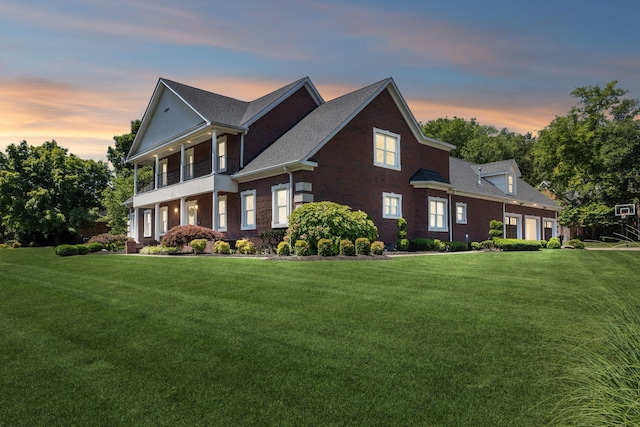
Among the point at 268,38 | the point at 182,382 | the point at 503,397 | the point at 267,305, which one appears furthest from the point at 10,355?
the point at 268,38

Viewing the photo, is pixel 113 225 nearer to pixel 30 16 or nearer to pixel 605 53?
pixel 30 16

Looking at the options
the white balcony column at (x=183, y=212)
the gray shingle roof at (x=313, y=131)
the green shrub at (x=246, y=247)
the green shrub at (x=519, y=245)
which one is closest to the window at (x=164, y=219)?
the white balcony column at (x=183, y=212)

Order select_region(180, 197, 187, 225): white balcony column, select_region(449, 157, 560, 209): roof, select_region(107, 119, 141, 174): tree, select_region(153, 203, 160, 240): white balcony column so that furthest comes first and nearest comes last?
1. select_region(107, 119, 141, 174): tree
2. select_region(449, 157, 560, 209): roof
3. select_region(153, 203, 160, 240): white balcony column
4. select_region(180, 197, 187, 225): white balcony column

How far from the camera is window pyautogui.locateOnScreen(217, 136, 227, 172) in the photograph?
2243 cm

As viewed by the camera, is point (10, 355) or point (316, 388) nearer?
point (316, 388)

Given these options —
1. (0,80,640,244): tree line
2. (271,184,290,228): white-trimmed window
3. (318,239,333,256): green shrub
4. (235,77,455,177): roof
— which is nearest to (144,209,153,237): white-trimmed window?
(0,80,640,244): tree line

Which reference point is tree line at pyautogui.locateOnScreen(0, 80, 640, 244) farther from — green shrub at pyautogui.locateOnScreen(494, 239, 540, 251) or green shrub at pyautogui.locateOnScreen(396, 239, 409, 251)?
green shrub at pyautogui.locateOnScreen(396, 239, 409, 251)

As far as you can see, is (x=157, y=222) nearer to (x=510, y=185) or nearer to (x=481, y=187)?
(x=481, y=187)

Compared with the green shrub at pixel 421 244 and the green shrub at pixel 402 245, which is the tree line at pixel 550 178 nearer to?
the green shrub at pixel 421 244

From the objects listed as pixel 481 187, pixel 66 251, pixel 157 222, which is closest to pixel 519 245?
pixel 481 187

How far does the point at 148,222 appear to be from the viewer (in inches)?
1236

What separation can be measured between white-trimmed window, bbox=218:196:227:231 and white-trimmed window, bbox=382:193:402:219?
855 centimetres

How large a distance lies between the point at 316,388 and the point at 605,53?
13.0 metres

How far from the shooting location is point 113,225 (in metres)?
36.6
